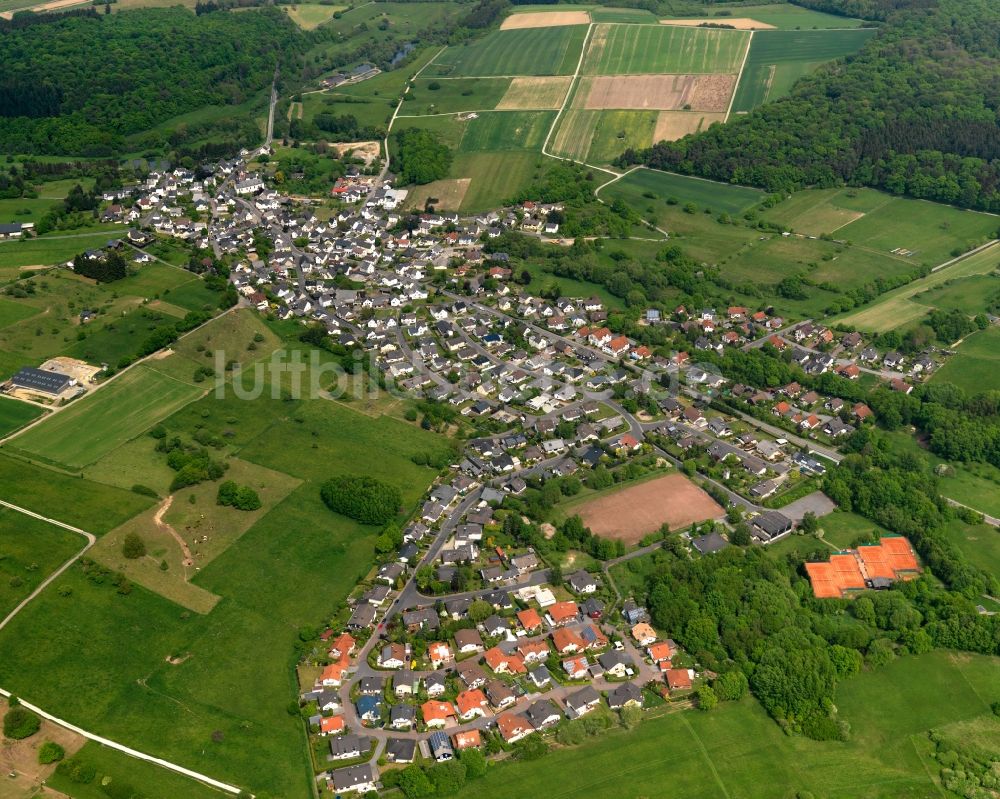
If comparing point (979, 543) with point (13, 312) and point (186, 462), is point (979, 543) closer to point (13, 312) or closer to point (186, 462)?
point (186, 462)

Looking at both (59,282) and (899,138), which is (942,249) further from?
(59,282)

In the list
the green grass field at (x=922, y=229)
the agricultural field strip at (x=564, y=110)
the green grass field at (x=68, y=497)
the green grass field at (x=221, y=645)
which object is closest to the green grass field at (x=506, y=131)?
the agricultural field strip at (x=564, y=110)

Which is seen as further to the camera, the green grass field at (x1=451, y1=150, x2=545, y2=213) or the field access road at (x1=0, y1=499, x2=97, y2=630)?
the green grass field at (x1=451, y1=150, x2=545, y2=213)

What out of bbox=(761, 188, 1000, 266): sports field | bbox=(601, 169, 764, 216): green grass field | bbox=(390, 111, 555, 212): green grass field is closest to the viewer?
bbox=(761, 188, 1000, 266): sports field

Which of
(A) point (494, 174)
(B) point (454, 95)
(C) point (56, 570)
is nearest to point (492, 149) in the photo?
(A) point (494, 174)

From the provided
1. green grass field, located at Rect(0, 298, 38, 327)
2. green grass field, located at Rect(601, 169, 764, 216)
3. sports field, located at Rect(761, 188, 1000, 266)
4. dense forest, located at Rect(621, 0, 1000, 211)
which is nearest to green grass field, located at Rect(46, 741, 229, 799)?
green grass field, located at Rect(0, 298, 38, 327)

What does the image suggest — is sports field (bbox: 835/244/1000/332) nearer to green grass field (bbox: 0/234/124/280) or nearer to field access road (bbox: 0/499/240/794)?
field access road (bbox: 0/499/240/794)

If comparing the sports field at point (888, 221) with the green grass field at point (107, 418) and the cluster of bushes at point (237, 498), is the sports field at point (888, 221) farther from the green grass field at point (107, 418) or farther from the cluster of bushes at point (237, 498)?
the cluster of bushes at point (237, 498)
